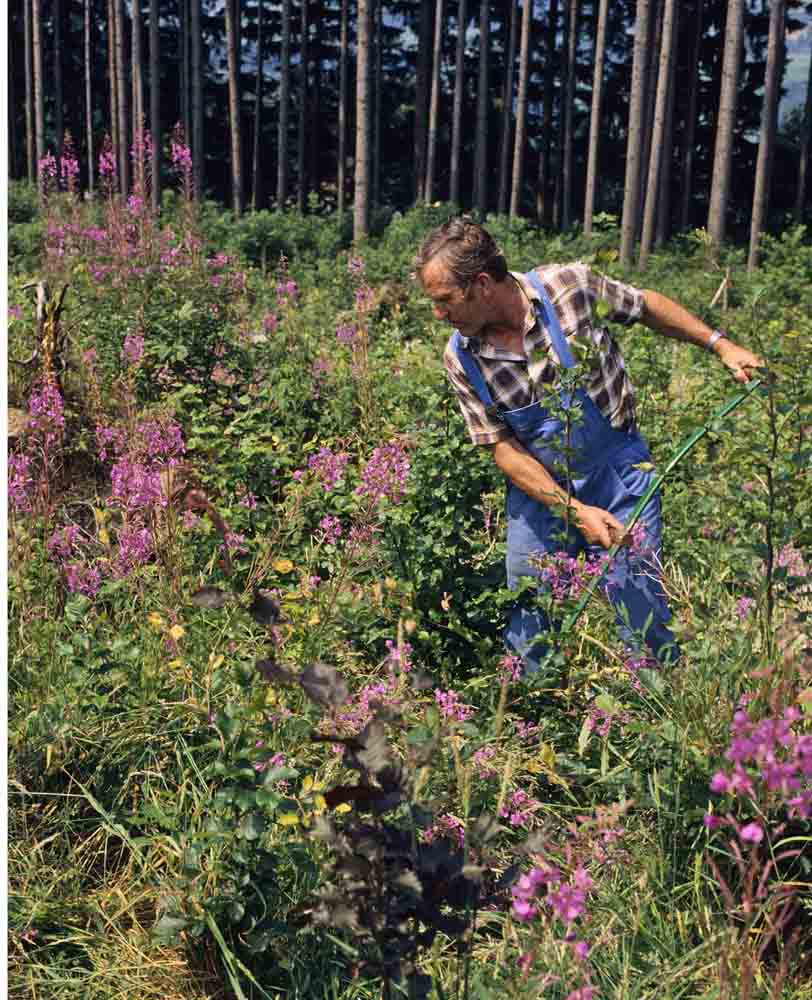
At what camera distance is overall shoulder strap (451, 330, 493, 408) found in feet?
12.5

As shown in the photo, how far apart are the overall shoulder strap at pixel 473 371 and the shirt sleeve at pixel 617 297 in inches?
18.4

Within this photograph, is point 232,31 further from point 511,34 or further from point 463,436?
point 463,436

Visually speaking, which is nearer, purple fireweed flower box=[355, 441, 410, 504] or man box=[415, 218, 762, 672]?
man box=[415, 218, 762, 672]

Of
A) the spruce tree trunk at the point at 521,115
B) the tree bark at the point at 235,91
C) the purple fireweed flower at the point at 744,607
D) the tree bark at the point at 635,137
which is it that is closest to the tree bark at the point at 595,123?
the spruce tree trunk at the point at 521,115

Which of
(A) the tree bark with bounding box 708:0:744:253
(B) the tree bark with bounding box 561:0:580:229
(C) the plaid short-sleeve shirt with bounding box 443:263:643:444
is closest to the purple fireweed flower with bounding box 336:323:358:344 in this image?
(C) the plaid short-sleeve shirt with bounding box 443:263:643:444

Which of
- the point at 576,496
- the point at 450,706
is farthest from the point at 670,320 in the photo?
the point at 450,706

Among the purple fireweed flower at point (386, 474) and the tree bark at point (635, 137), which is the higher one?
the tree bark at point (635, 137)

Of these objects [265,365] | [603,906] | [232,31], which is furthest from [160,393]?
[232,31]

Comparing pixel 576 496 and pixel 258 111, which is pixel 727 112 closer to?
pixel 576 496

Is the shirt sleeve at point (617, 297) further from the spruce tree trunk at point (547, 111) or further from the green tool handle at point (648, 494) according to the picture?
the spruce tree trunk at point (547, 111)

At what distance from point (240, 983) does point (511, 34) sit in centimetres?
3157

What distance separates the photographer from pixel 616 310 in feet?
12.6

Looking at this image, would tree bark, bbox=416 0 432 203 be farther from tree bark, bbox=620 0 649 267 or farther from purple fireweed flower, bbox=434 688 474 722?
purple fireweed flower, bbox=434 688 474 722

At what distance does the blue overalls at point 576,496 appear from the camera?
3.70 metres
